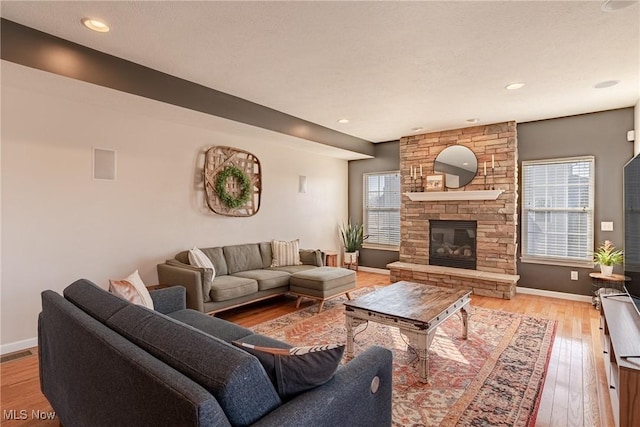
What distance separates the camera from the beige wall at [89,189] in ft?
9.66

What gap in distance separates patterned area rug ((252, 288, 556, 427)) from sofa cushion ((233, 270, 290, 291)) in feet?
1.46

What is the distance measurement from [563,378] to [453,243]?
3.07 metres

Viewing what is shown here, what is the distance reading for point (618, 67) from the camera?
3055 mm

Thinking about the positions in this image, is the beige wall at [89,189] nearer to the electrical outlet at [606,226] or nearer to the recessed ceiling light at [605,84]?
the recessed ceiling light at [605,84]

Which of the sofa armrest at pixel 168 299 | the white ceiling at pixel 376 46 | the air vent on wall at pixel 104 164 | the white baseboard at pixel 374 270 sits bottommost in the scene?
the white baseboard at pixel 374 270

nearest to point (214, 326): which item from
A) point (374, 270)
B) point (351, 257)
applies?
point (351, 257)

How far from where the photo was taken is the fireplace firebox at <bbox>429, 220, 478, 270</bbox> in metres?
5.30

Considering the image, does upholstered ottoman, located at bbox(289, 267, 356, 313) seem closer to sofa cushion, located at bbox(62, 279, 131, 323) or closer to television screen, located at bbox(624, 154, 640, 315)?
sofa cushion, located at bbox(62, 279, 131, 323)

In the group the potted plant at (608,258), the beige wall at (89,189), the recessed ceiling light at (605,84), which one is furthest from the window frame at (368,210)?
the recessed ceiling light at (605,84)

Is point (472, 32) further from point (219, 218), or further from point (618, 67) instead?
point (219, 218)

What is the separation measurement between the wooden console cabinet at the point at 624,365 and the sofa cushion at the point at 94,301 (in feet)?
8.38

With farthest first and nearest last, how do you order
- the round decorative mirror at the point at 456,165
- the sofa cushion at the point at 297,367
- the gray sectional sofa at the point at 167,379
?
the round decorative mirror at the point at 456,165, the sofa cushion at the point at 297,367, the gray sectional sofa at the point at 167,379

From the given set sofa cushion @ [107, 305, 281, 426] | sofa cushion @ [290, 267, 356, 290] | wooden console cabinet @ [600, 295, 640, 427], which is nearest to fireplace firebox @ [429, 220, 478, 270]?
sofa cushion @ [290, 267, 356, 290]

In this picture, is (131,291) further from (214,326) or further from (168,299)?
(214,326)
